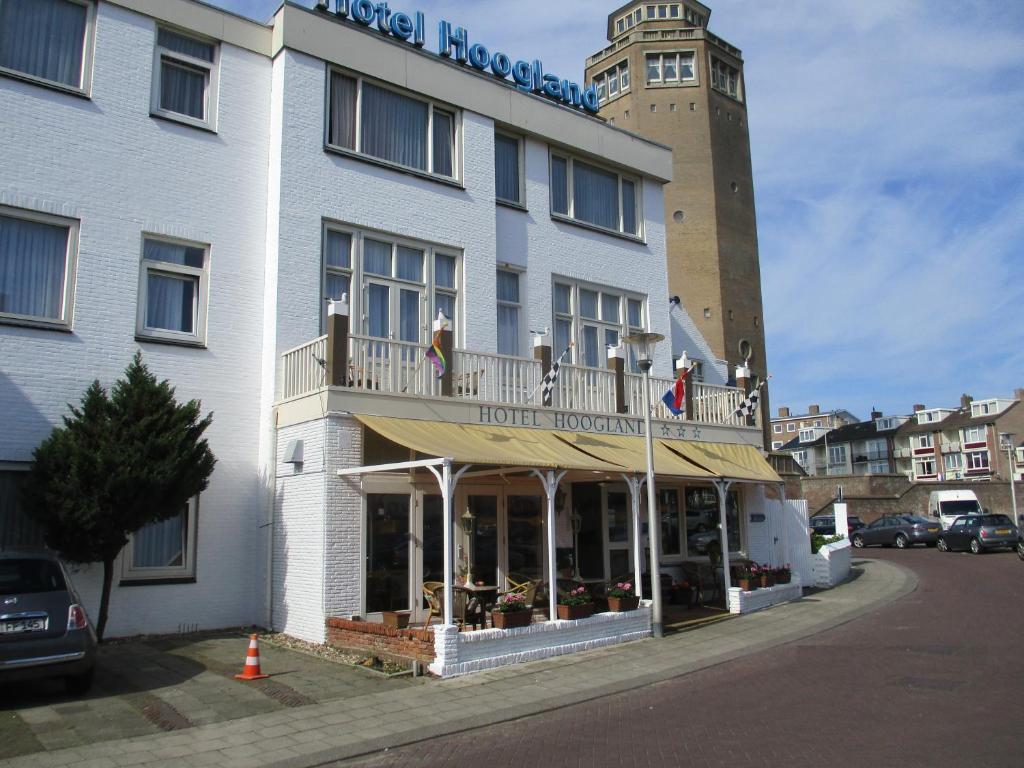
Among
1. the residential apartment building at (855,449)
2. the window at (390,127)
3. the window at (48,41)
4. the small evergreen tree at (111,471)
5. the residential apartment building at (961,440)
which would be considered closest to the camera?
the small evergreen tree at (111,471)

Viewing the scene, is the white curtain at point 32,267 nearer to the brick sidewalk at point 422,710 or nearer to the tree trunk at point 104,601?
the tree trunk at point 104,601

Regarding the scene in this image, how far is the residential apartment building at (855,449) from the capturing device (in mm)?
85750

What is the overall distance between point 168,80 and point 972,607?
705 inches

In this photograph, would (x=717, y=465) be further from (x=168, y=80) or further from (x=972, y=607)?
(x=168, y=80)

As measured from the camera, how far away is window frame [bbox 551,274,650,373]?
1927 centimetres

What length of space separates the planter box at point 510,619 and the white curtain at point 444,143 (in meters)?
9.41

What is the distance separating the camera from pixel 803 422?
112312mm

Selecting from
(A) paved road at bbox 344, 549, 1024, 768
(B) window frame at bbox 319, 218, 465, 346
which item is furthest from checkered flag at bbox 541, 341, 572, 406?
(A) paved road at bbox 344, 549, 1024, 768

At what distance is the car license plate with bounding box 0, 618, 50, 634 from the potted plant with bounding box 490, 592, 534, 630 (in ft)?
18.2

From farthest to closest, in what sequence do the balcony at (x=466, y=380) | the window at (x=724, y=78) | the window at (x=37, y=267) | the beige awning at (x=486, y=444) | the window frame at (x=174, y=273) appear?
the window at (x=724, y=78)
the window frame at (x=174, y=273)
the balcony at (x=466, y=380)
the window at (x=37, y=267)
the beige awning at (x=486, y=444)

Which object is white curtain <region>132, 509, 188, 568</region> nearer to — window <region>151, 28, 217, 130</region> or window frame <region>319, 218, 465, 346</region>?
window frame <region>319, 218, 465, 346</region>

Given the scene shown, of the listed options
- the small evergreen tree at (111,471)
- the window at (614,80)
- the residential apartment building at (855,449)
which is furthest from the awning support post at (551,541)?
the residential apartment building at (855,449)

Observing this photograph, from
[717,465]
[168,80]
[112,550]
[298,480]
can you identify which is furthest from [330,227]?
[717,465]

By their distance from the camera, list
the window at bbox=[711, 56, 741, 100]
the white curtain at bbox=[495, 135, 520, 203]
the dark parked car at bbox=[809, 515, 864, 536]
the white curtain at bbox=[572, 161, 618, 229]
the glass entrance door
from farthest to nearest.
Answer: the window at bbox=[711, 56, 741, 100] → the dark parked car at bbox=[809, 515, 864, 536] → the white curtain at bbox=[572, 161, 618, 229] → the white curtain at bbox=[495, 135, 520, 203] → the glass entrance door
